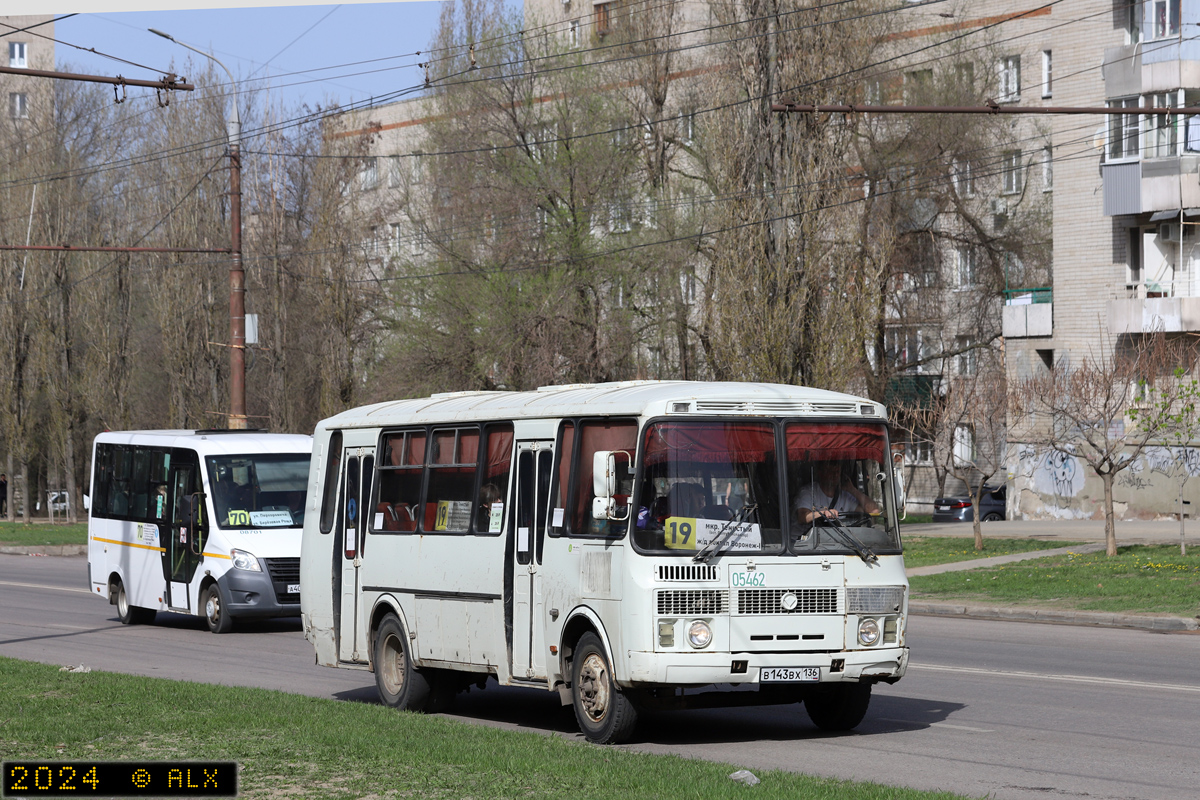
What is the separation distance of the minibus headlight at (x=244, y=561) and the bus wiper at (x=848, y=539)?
1165 cm

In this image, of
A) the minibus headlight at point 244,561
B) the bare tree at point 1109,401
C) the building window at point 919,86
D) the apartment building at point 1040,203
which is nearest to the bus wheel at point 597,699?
the minibus headlight at point 244,561

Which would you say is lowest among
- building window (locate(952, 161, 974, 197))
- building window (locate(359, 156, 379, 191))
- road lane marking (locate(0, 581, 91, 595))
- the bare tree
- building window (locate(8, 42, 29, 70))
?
road lane marking (locate(0, 581, 91, 595))

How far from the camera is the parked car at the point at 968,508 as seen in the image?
51.0 metres

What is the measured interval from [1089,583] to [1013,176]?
3088 centimetres

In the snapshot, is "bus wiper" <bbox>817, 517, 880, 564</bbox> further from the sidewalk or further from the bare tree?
the bare tree

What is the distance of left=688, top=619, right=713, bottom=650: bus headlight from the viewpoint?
34.7 feet

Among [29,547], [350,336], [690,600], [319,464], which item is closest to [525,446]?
[690,600]

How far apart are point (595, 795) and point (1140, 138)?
41.5 m

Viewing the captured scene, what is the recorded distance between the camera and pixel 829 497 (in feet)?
36.6

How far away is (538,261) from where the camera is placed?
42.6 metres

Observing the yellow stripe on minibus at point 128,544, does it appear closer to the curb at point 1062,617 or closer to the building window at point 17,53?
the curb at point 1062,617

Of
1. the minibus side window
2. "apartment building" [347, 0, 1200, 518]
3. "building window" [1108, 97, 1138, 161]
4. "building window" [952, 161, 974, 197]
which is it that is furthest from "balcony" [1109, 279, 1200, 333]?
the minibus side window

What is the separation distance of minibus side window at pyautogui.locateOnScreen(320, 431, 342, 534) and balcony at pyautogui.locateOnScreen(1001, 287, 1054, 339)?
37132 millimetres

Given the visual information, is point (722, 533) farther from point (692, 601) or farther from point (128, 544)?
point (128, 544)
